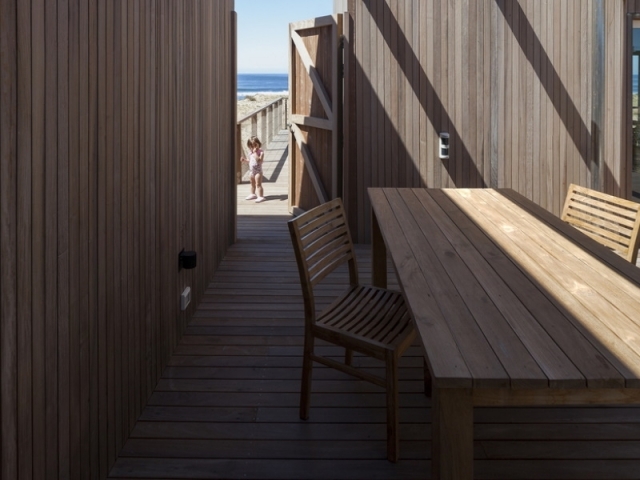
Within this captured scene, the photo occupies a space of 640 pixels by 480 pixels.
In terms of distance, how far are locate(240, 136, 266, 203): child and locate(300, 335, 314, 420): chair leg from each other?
250 inches

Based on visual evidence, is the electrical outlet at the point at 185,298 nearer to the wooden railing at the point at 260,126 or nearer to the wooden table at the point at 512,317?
the wooden table at the point at 512,317

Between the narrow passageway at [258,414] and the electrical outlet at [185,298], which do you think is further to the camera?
the electrical outlet at [185,298]

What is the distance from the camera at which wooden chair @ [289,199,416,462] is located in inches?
105

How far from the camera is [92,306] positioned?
94.3 inches

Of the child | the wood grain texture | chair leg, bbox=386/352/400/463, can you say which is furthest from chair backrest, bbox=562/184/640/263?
the child

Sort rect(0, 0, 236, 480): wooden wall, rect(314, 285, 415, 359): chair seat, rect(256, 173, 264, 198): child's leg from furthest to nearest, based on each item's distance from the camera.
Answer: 1. rect(256, 173, 264, 198): child's leg
2. rect(314, 285, 415, 359): chair seat
3. rect(0, 0, 236, 480): wooden wall

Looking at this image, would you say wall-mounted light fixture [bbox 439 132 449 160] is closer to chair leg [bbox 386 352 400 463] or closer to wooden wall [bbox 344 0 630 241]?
wooden wall [bbox 344 0 630 241]

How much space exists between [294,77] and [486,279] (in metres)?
6.09

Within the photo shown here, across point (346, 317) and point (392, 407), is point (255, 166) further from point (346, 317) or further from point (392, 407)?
point (392, 407)

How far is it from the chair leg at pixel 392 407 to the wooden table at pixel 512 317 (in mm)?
390

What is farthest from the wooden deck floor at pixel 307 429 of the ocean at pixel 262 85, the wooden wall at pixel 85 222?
the ocean at pixel 262 85

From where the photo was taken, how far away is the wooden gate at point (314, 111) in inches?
276

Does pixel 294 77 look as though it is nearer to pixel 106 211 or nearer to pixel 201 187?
pixel 201 187

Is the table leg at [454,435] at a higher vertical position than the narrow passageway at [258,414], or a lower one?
higher
